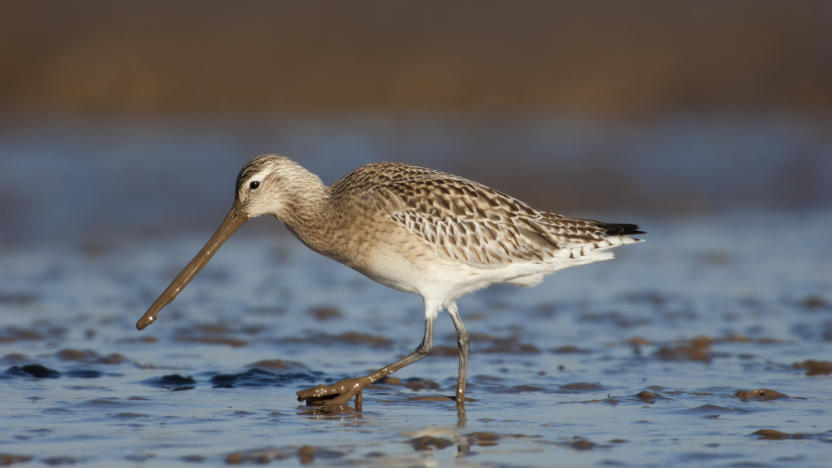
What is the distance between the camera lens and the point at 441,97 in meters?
25.6

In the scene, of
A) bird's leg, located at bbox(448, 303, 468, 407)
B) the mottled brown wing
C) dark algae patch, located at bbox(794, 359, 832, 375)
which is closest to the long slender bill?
the mottled brown wing

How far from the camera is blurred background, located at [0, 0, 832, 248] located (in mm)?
19844

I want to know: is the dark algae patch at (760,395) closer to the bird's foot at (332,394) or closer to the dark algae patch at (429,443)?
the dark algae patch at (429,443)

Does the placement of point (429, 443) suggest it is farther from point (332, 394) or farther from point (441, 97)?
point (441, 97)

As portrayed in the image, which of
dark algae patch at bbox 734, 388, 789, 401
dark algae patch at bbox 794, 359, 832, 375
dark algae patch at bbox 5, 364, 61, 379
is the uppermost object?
dark algae patch at bbox 5, 364, 61, 379

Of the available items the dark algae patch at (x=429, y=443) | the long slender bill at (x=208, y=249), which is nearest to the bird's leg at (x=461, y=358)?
the dark algae patch at (x=429, y=443)

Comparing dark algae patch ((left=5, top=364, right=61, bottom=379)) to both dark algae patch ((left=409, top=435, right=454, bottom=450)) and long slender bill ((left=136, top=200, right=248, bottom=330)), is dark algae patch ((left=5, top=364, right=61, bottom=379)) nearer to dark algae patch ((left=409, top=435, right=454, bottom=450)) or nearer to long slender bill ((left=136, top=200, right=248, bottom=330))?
long slender bill ((left=136, top=200, right=248, bottom=330))

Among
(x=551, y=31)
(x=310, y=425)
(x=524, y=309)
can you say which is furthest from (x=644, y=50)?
(x=310, y=425)

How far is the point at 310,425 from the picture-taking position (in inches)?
314

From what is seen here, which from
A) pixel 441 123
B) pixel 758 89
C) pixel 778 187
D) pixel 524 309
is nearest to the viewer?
pixel 524 309

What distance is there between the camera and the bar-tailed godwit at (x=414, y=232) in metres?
8.72

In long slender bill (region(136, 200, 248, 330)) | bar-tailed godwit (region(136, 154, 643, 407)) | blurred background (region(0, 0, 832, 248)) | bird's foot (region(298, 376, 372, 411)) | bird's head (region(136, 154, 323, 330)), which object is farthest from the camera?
blurred background (region(0, 0, 832, 248))

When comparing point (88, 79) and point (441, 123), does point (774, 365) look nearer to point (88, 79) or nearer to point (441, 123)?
point (441, 123)

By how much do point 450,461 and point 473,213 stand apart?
2387 mm
